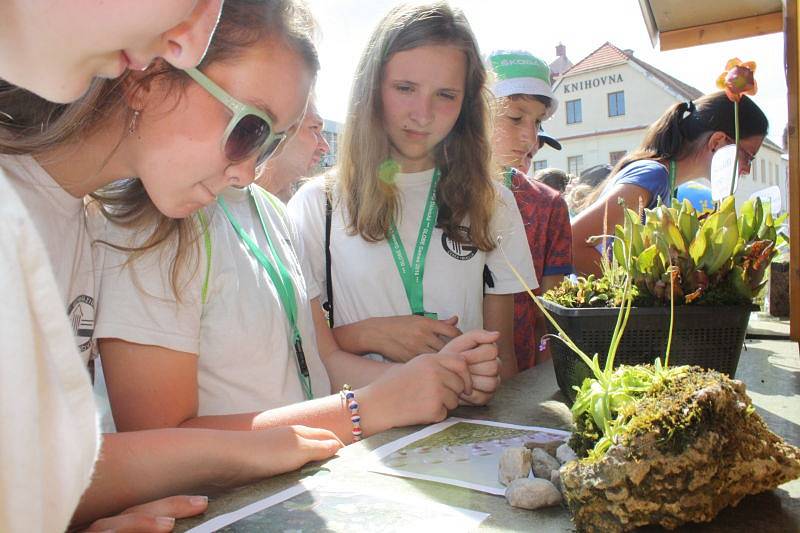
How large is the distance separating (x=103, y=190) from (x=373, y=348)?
994mm

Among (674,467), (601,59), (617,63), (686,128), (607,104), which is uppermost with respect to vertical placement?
(601,59)

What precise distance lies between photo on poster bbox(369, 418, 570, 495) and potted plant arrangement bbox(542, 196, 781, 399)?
0.22 metres

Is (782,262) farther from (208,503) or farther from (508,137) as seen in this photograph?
(208,503)

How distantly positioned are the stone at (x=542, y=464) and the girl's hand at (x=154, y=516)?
0.60m

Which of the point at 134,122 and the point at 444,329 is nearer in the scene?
the point at 134,122

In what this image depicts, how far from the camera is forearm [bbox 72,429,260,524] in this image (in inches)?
47.4

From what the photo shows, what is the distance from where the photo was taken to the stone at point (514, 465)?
1.17 m

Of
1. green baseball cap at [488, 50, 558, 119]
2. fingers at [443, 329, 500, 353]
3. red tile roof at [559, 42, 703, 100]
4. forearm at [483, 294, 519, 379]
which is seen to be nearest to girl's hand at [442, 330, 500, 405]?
fingers at [443, 329, 500, 353]

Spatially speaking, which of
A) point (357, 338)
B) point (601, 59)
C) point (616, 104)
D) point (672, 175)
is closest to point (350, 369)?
point (357, 338)

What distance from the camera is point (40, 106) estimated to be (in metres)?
1.40

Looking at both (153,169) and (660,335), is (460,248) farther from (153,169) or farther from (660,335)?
(153,169)

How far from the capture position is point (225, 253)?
5.71 feet

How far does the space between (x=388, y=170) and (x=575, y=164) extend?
120 ft

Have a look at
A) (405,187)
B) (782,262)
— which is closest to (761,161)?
(782,262)
